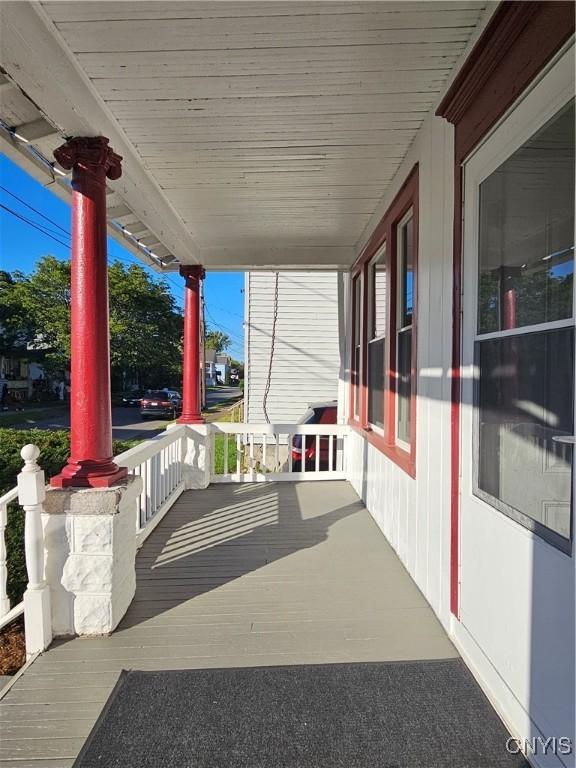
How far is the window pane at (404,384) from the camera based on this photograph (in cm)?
290

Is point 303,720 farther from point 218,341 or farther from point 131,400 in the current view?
point 218,341

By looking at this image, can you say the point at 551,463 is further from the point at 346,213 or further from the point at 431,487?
the point at 346,213

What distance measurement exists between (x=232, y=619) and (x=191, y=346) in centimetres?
321

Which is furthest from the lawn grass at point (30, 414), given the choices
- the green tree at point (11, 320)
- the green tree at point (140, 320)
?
the green tree at point (140, 320)

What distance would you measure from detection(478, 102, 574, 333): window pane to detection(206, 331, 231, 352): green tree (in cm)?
6221

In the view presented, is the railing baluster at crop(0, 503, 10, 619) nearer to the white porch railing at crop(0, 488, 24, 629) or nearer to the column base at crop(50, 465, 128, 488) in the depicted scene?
the white porch railing at crop(0, 488, 24, 629)

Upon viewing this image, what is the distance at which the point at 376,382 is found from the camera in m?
4.02

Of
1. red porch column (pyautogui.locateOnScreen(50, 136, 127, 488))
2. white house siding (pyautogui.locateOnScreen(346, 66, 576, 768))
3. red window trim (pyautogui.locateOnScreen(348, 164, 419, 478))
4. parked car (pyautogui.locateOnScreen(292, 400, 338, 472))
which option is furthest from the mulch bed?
parked car (pyautogui.locateOnScreen(292, 400, 338, 472))

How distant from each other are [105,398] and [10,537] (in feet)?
5.72

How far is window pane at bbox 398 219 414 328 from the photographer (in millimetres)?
3008

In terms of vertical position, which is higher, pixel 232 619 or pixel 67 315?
pixel 67 315

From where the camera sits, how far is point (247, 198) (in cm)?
346

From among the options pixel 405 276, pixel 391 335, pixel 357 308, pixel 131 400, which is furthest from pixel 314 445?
pixel 131 400

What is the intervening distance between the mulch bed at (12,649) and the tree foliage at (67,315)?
21964 mm
